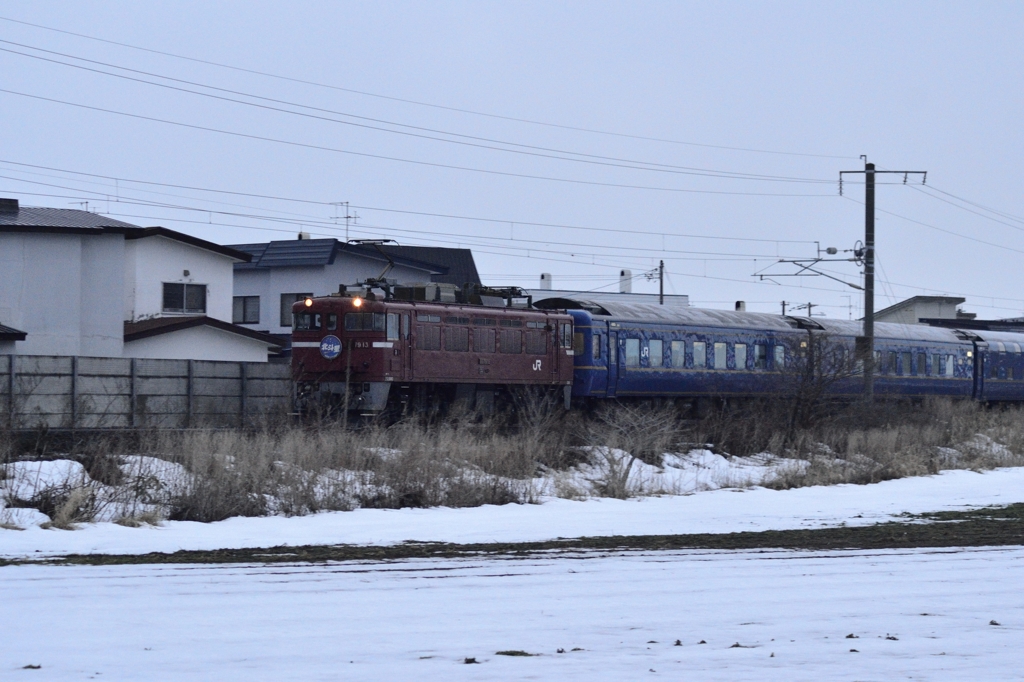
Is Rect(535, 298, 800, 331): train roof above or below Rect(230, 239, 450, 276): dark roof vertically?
below

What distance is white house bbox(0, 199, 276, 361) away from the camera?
36.4 m

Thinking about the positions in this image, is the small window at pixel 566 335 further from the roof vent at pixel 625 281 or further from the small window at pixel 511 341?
the roof vent at pixel 625 281

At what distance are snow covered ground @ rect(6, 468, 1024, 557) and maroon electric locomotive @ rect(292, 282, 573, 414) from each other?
25.2 feet

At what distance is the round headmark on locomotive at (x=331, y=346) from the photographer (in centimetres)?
2845

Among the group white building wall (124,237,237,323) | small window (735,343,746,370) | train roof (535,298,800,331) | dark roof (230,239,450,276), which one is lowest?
small window (735,343,746,370)

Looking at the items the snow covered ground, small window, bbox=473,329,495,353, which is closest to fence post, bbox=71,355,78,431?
the snow covered ground

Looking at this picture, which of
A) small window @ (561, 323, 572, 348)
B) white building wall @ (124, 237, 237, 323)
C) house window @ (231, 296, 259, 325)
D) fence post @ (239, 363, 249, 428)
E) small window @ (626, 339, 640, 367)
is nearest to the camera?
fence post @ (239, 363, 249, 428)

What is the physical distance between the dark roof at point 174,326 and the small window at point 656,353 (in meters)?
13.1

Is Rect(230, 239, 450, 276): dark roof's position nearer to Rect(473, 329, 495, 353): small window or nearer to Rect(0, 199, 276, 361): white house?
Rect(0, 199, 276, 361): white house

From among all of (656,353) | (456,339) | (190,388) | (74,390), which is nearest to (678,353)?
(656,353)

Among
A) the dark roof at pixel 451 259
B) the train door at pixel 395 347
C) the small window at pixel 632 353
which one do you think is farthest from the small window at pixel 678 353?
the dark roof at pixel 451 259

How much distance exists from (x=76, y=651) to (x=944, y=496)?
20522 millimetres

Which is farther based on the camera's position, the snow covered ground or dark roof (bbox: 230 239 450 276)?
dark roof (bbox: 230 239 450 276)

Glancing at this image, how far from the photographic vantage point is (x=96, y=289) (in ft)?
124
